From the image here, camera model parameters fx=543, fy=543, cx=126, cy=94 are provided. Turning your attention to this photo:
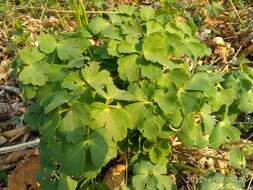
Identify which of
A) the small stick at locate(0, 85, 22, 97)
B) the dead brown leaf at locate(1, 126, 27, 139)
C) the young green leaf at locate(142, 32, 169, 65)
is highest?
the young green leaf at locate(142, 32, 169, 65)

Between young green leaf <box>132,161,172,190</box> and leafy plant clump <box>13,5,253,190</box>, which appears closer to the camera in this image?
leafy plant clump <box>13,5,253,190</box>

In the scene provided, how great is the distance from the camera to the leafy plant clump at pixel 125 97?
166 centimetres

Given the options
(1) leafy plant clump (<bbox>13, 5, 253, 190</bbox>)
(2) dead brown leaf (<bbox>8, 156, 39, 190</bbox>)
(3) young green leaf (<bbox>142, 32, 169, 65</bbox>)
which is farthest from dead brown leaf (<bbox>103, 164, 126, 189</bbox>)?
(3) young green leaf (<bbox>142, 32, 169, 65</bbox>)

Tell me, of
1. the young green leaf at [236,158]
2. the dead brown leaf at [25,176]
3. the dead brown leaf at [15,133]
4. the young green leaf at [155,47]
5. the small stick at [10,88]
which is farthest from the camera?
the small stick at [10,88]

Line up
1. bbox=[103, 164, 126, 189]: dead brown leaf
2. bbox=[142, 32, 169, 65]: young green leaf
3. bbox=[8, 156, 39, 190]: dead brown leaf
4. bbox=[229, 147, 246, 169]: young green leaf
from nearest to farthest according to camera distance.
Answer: bbox=[142, 32, 169, 65]: young green leaf → bbox=[229, 147, 246, 169]: young green leaf → bbox=[103, 164, 126, 189]: dead brown leaf → bbox=[8, 156, 39, 190]: dead brown leaf

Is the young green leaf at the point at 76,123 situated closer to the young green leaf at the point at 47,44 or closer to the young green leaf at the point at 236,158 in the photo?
the young green leaf at the point at 47,44

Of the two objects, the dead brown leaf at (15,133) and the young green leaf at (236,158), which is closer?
the young green leaf at (236,158)

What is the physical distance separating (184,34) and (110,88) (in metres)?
0.39

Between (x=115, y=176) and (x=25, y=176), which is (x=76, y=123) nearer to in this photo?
(x=115, y=176)

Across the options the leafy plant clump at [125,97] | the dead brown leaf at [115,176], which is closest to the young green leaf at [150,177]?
the leafy plant clump at [125,97]

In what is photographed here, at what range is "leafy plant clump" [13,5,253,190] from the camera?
1.66 meters

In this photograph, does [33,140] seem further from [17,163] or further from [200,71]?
[200,71]

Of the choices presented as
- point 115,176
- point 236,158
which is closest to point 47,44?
point 115,176

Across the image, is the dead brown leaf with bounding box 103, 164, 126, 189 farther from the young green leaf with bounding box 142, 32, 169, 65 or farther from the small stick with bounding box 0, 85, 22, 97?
the small stick with bounding box 0, 85, 22, 97
